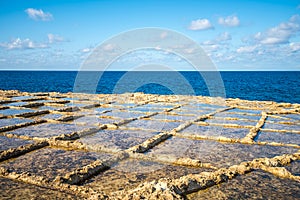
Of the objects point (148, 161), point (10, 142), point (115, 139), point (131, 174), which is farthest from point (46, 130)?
point (131, 174)

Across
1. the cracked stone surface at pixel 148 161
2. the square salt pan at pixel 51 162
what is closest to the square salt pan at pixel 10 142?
the cracked stone surface at pixel 148 161

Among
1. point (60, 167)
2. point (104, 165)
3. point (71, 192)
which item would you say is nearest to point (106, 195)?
point (71, 192)

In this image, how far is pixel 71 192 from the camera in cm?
293

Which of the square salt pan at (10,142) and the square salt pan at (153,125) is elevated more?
the square salt pan at (10,142)

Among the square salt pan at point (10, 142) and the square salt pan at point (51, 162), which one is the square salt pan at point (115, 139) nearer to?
the square salt pan at point (51, 162)

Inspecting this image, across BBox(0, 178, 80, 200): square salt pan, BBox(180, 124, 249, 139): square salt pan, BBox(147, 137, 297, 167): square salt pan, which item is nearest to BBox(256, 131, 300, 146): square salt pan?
BBox(180, 124, 249, 139): square salt pan

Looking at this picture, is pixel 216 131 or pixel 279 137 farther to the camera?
pixel 216 131

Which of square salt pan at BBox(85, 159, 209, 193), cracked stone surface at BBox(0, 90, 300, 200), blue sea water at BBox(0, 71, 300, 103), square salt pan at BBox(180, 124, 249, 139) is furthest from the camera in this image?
blue sea water at BBox(0, 71, 300, 103)

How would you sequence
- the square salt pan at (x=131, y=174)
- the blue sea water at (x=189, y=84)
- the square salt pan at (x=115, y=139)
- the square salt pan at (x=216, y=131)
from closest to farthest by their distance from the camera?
the square salt pan at (x=131, y=174) → the square salt pan at (x=115, y=139) → the square salt pan at (x=216, y=131) → the blue sea water at (x=189, y=84)

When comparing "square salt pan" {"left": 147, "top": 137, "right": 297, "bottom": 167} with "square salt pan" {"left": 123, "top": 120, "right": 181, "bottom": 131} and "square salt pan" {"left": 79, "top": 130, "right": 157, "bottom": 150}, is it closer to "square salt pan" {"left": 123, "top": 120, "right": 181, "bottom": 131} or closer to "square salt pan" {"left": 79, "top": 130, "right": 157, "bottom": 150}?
"square salt pan" {"left": 79, "top": 130, "right": 157, "bottom": 150}

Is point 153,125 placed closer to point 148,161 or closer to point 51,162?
point 148,161

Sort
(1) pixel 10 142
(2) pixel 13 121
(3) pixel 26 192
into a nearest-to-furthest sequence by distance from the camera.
A: (3) pixel 26 192 → (1) pixel 10 142 → (2) pixel 13 121

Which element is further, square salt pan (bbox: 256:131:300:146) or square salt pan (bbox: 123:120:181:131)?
square salt pan (bbox: 123:120:181:131)

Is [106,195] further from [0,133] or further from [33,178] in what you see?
[0,133]
